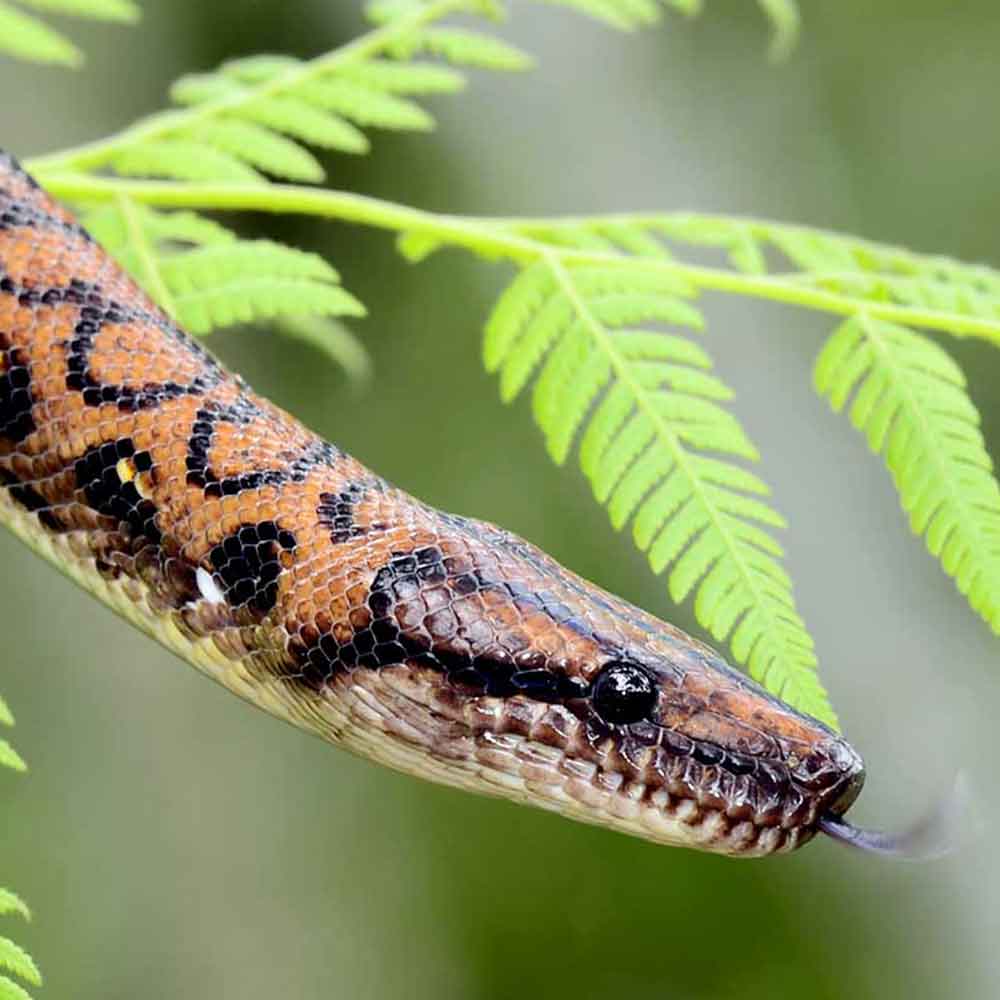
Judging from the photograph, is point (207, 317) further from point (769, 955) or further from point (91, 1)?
point (769, 955)

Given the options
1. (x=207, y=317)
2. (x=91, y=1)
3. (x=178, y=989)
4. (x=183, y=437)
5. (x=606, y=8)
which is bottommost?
(x=178, y=989)

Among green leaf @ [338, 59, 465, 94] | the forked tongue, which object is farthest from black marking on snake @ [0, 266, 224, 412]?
the forked tongue

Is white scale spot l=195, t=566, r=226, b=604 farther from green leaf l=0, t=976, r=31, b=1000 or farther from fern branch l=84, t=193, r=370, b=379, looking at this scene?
green leaf l=0, t=976, r=31, b=1000

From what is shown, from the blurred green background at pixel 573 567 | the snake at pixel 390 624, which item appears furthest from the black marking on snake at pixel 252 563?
the blurred green background at pixel 573 567

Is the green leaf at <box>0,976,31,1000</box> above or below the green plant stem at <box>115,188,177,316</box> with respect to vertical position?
below

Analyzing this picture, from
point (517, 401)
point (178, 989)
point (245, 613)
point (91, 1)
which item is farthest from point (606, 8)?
point (178, 989)

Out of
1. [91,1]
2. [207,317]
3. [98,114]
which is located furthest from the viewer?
[98,114]
